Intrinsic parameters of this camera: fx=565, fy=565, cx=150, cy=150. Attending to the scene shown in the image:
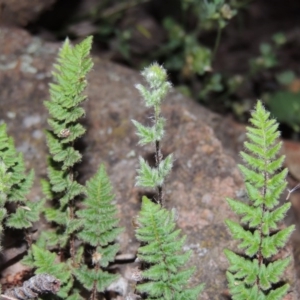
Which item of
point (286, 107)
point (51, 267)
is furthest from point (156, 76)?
point (286, 107)

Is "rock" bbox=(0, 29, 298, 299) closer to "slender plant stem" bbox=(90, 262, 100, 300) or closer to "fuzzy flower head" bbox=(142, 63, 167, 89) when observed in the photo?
"slender plant stem" bbox=(90, 262, 100, 300)

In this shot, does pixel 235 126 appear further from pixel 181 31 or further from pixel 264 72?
pixel 264 72

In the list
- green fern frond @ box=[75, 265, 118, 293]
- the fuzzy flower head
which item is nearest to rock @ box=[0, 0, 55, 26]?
the fuzzy flower head

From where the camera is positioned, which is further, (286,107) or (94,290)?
(286,107)

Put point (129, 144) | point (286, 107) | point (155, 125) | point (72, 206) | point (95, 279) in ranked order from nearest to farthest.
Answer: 1. point (155, 125)
2. point (95, 279)
3. point (72, 206)
4. point (129, 144)
5. point (286, 107)

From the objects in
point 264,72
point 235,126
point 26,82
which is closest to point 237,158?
point 235,126

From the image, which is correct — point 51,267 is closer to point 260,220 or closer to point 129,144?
point 260,220

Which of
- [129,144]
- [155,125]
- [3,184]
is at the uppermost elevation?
[129,144]
